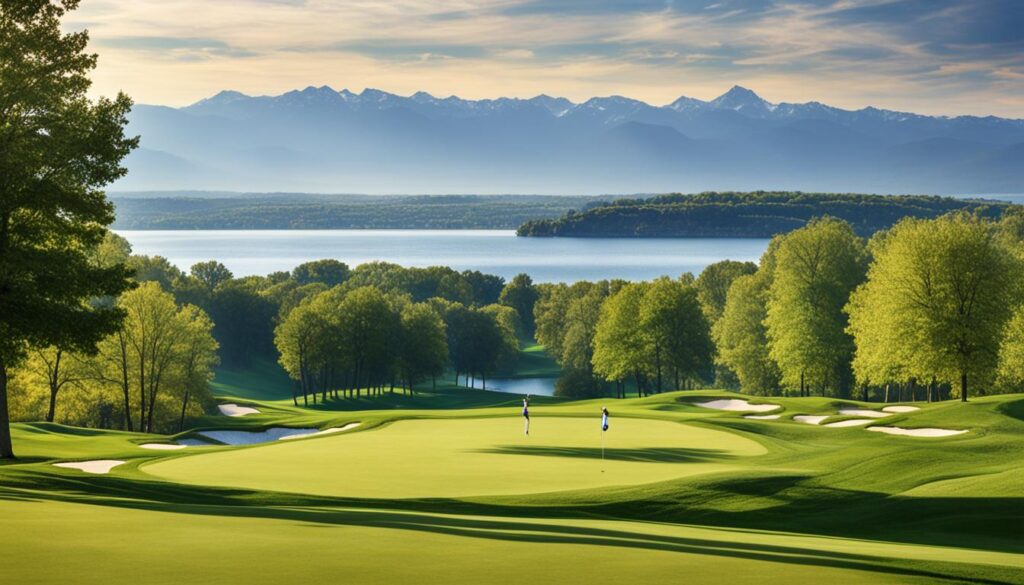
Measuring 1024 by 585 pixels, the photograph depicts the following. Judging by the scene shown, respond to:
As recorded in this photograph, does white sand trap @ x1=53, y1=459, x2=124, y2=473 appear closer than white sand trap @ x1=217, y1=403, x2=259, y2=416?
Yes

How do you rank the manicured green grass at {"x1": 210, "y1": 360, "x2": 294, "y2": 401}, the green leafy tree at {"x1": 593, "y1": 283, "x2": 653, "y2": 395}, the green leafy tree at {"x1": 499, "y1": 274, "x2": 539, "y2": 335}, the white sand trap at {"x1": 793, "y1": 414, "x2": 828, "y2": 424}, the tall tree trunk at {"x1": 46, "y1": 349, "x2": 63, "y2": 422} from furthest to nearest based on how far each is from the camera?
the green leafy tree at {"x1": 499, "y1": 274, "x2": 539, "y2": 335}
the manicured green grass at {"x1": 210, "y1": 360, "x2": 294, "y2": 401}
the green leafy tree at {"x1": 593, "y1": 283, "x2": 653, "y2": 395}
the tall tree trunk at {"x1": 46, "y1": 349, "x2": 63, "y2": 422}
the white sand trap at {"x1": 793, "y1": 414, "x2": 828, "y2": 424}

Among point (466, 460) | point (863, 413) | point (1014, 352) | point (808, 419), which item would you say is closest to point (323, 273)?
point (1014, 352)

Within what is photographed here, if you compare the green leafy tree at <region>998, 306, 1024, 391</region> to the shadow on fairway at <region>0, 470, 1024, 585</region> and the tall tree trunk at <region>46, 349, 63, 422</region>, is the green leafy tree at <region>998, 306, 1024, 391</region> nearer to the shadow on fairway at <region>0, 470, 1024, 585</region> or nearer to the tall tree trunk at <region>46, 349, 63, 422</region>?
the shadow on fairway at <region>0, 470, 1024, 585</region>

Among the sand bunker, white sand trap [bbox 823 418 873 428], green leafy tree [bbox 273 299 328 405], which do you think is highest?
green leafy tree [bbox 273 299 328 405]

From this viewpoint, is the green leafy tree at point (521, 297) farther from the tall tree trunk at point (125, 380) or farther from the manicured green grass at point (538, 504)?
the manicured green grass at point (538, 504)

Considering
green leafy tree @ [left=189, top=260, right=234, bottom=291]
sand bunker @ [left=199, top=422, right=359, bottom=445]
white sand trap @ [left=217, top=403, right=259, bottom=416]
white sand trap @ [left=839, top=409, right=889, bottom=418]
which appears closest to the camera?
sand bunker @ [left=199, top=422, right=359, bottom=445]

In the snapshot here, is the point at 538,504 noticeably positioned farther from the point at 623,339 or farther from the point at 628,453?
the point at 623,339

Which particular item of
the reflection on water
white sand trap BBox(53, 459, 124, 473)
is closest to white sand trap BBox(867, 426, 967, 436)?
white sand trap BBox(53, 459, 124, 473)

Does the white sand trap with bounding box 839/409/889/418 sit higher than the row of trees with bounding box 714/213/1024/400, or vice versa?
the row of trees with bounding box 714/213/1024/400
